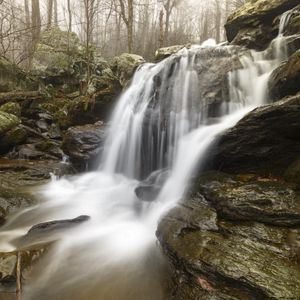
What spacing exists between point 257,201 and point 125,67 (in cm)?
927

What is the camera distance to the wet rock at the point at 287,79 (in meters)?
5.96

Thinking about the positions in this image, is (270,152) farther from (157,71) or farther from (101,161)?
(157,71)

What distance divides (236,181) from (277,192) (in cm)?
75

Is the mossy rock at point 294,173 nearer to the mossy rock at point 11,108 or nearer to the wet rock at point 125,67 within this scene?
the wet rock at point 125,67

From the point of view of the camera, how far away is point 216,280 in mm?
3166

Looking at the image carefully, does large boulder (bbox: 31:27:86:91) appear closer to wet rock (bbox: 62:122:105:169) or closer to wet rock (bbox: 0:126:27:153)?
wet rock (bbox: 0:126:27:153)

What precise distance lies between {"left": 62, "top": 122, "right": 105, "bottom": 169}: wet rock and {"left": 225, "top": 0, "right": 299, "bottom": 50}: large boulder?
220 inches

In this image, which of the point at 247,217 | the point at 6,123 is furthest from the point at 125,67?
the point at 247,217

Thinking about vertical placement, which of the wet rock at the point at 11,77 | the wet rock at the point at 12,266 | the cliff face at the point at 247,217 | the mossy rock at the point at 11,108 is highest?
the wet rock at the point at 11,77

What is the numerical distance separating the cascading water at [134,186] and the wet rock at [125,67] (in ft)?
3.37

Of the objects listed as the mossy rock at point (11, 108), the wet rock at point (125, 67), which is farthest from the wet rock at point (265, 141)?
the mossy rock at point (11, 108)

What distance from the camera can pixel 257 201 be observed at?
4.11 metres

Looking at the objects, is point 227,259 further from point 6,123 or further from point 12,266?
point 6,123

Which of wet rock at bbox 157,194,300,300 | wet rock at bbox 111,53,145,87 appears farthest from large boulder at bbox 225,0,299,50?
wet rock at bbox 157,194,300,300
